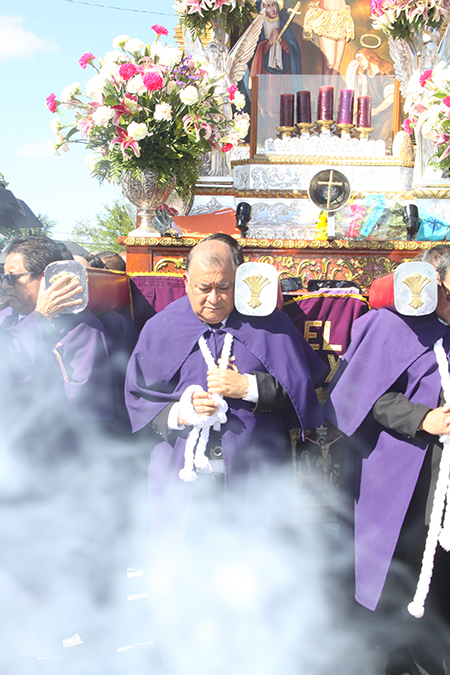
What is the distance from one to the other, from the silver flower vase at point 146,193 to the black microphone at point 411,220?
2.11 m

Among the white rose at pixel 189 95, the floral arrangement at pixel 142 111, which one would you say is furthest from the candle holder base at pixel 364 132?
the white rose at pixel 189 95

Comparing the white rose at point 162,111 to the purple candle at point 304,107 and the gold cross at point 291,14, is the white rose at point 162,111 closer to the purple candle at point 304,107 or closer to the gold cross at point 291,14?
the purple candle at point 304,107

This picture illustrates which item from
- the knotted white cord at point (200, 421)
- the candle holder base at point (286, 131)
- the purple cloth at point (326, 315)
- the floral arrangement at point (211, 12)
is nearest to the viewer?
the knotted white cord at point (200, 421)

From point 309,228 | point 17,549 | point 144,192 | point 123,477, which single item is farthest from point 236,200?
point 17,549

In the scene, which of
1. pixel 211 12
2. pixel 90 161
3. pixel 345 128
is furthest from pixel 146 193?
pixel 345 128

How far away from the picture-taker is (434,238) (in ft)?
15.5

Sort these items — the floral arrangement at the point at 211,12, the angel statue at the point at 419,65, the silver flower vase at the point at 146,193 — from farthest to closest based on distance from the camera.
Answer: the angel statue at the point at 419,65
the floral arrangement at the point at 211,12
the silver flower vase at the point at 146,193

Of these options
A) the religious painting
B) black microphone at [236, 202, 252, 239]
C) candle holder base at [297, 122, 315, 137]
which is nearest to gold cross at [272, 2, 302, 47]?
the religious painting

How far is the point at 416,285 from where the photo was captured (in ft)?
7.64

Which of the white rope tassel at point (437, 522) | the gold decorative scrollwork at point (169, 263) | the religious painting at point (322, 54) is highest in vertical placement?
the religious painting at point (322, 54)

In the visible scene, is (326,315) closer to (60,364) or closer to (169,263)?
(169,263)

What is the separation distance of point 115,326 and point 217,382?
2.72ft

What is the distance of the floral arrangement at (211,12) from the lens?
529 cm

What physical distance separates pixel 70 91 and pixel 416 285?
2.77 metres
